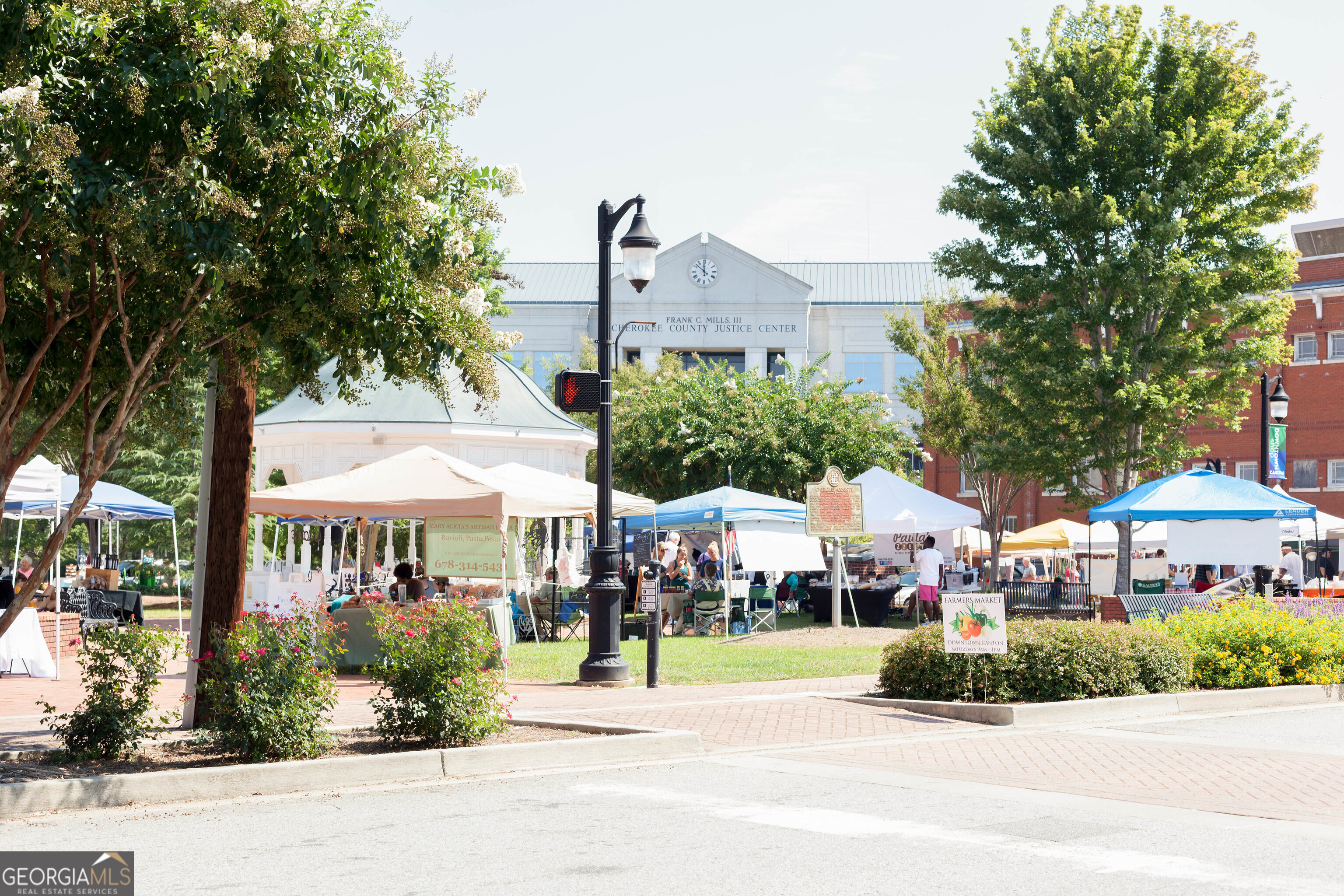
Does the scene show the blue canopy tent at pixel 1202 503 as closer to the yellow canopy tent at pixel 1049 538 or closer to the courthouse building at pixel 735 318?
the yellow canopy tent at pixel 1049 538

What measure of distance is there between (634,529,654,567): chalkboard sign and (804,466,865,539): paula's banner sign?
1028 centimetres

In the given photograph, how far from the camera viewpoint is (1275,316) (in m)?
25.2

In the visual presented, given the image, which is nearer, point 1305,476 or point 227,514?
point 227,514

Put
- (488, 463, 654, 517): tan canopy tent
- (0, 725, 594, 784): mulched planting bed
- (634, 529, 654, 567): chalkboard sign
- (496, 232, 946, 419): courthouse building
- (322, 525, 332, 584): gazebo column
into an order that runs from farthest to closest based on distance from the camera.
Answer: (496, 232, 946, 419): courthouse building
(634, 529, 654, 567): chalkboard sign
(322, 525, 332, 584): gazebo column
(488, 463, 654, 517): tan canopy tent
(0, 725, 594, 784): mulched planting bed

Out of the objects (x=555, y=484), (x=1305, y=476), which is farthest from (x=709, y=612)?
(x=1305, y=476)

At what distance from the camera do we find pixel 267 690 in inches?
348

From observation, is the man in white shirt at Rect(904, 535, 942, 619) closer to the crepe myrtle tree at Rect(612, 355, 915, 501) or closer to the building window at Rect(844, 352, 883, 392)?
the crepe myrtle tree at Rect(612, 355, 915, 501)

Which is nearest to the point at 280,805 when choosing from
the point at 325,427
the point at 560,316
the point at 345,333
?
the point at 345,333

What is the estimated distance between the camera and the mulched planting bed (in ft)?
27.5

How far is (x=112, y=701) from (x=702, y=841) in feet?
14.4

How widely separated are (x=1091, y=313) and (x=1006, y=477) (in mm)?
13606

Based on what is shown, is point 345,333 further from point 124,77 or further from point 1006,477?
point 1006,477

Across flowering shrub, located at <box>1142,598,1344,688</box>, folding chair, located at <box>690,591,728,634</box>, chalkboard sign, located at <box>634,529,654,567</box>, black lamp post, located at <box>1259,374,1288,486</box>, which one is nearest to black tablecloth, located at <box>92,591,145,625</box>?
folding chair, located at <box>690,591,728,634</box>

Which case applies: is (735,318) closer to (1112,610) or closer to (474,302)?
(1112,610)
